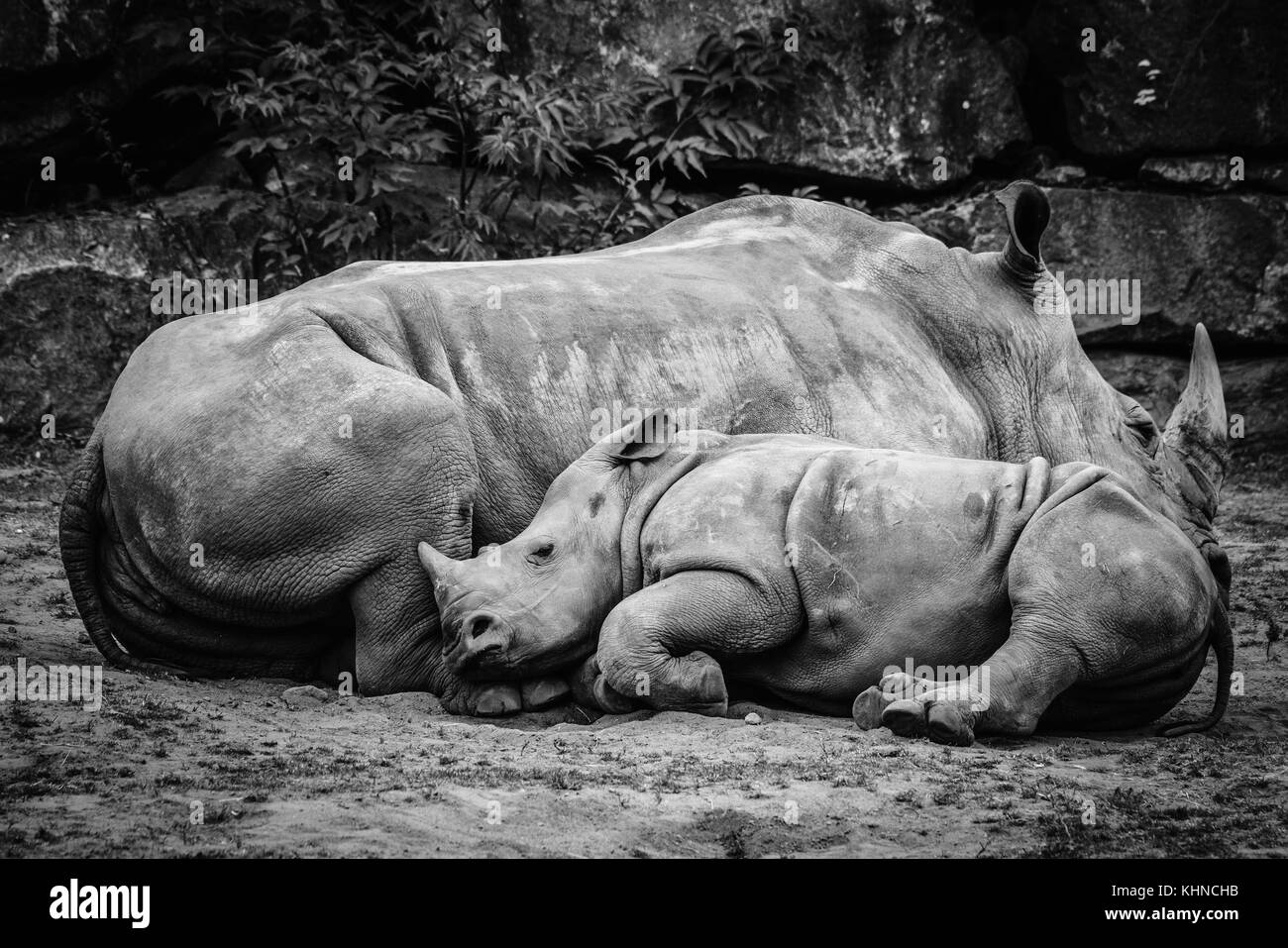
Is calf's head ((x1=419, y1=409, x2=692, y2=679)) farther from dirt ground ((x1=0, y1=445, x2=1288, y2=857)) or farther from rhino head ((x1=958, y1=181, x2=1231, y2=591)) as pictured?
rhino head ((x1=958, y1=181, x2=1231, y2=591))

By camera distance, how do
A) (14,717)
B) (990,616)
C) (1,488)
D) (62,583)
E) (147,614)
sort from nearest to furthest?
(14,717) → (990,616) → (147,614) → (62,583) → (1,488)

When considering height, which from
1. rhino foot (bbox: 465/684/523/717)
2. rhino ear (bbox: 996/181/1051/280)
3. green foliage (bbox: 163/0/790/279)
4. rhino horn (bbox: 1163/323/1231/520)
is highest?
green foliage (bbox: 163/0/790/279)

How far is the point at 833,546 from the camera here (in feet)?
19.4

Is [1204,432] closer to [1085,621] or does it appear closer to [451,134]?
[1085,621]

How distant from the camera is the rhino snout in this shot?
593cm

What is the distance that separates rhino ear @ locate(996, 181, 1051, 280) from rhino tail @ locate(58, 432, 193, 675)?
4.15 m

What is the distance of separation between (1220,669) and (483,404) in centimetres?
291

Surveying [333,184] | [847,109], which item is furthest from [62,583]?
[847,109]

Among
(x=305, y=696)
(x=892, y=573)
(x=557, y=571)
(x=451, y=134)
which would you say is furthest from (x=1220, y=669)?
(x=451, y=134)

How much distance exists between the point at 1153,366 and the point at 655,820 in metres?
7.74

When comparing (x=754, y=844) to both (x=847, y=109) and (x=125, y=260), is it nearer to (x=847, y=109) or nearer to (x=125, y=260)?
(x=125, y=260)

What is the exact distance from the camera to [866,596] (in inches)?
230

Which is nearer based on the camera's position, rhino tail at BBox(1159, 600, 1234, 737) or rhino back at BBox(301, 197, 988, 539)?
rhino tail at BBox(1159, 600, 1234, 737)

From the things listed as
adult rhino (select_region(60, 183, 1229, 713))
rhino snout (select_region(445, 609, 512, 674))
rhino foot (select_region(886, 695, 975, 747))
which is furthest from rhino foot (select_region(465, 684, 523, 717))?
rhino foot (select_region(886, 695, 975, 747))
